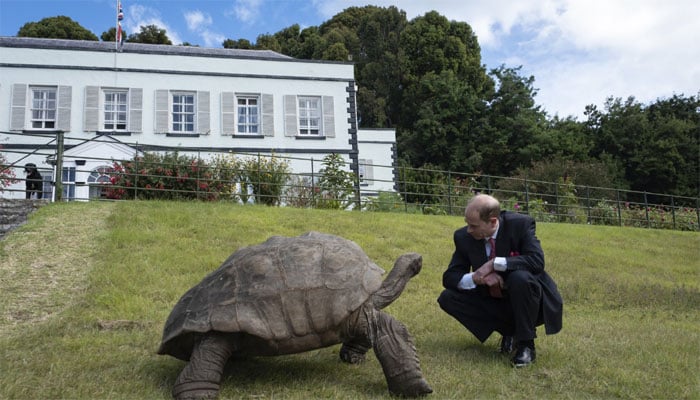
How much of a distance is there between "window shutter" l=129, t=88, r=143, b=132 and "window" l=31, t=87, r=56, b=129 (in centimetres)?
314

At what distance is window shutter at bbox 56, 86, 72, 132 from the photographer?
76.8 ft

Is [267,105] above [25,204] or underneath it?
above

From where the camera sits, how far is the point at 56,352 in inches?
205

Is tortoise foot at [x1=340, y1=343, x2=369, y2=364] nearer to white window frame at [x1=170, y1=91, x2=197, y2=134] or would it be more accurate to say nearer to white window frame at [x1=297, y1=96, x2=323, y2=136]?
white window frame at [x1=170, y1=91, x2=197, y2=134]

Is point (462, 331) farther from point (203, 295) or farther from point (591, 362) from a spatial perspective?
point (203, 295)

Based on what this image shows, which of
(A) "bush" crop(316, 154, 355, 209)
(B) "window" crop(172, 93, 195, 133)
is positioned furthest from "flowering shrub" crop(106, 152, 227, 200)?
(B) "window" crop(172, 93, 195, 133)

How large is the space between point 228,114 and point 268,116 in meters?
1.83

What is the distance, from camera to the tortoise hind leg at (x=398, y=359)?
402 cm

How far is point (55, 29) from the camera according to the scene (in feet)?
144

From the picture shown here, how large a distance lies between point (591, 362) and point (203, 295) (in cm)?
343

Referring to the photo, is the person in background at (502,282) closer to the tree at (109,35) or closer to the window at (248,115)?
the window at (248,115)

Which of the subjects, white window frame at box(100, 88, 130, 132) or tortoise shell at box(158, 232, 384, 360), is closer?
tortoise shell at box(158, 232, 384, 360)

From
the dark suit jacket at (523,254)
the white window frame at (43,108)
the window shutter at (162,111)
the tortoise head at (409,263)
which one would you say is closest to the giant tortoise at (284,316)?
the tortoise head at (409,263)

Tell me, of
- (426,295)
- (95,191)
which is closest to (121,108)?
(95,191)
